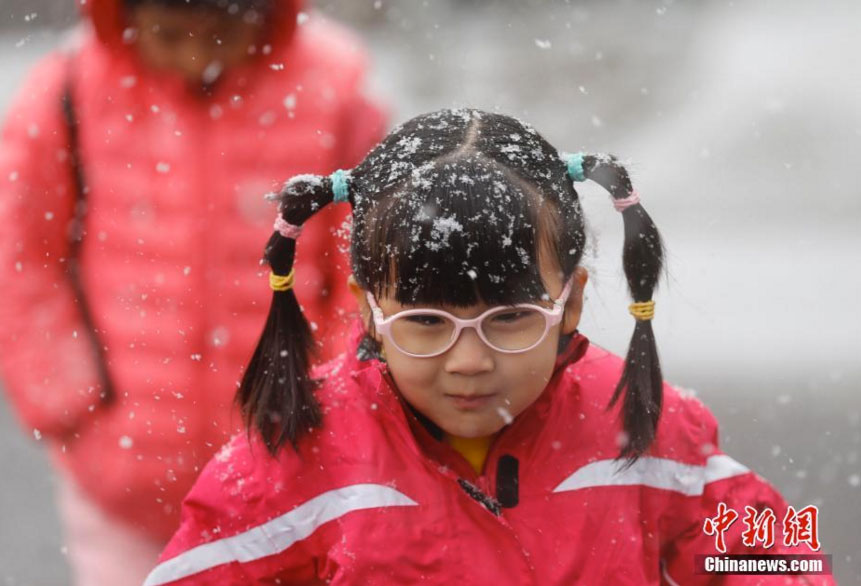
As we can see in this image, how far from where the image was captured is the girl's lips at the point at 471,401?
6.10 ft

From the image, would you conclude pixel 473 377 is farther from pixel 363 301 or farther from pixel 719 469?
pixel 719 469

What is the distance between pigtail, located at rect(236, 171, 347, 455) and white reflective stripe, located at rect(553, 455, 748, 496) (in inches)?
18.3

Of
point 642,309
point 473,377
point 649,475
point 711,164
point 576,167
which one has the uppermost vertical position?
point 711,164

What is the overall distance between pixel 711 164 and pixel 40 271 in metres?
4.63

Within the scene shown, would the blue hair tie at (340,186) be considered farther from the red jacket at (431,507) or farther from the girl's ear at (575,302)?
the girl's ear at (575,302)

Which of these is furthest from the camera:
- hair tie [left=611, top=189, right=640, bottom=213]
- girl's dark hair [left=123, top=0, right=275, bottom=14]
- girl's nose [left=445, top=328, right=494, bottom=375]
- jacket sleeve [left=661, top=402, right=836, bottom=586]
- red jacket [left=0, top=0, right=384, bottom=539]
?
red jacket [left=0, top=0, right=384, bottom=539]

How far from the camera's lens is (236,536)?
1.94m

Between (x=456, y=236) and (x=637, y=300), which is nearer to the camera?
(x=456, y=236)

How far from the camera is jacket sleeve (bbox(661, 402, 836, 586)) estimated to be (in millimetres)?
2031

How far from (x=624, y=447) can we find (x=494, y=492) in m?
0.24

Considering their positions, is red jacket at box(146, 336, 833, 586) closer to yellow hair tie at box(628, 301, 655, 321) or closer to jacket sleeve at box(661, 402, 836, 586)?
jacket sleeve at box(661, 402, 836, 586)

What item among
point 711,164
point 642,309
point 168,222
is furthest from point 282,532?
point 711,164

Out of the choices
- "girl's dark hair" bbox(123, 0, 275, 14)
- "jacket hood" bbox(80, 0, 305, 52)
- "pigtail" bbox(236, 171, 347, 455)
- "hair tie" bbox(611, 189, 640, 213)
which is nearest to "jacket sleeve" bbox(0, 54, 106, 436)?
"jacket hood" bbox(80, 0, 305, 52)

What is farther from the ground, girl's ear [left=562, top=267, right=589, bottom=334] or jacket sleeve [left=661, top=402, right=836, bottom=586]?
girl's ear [left=562, top=267, right=589, bottom=334]
